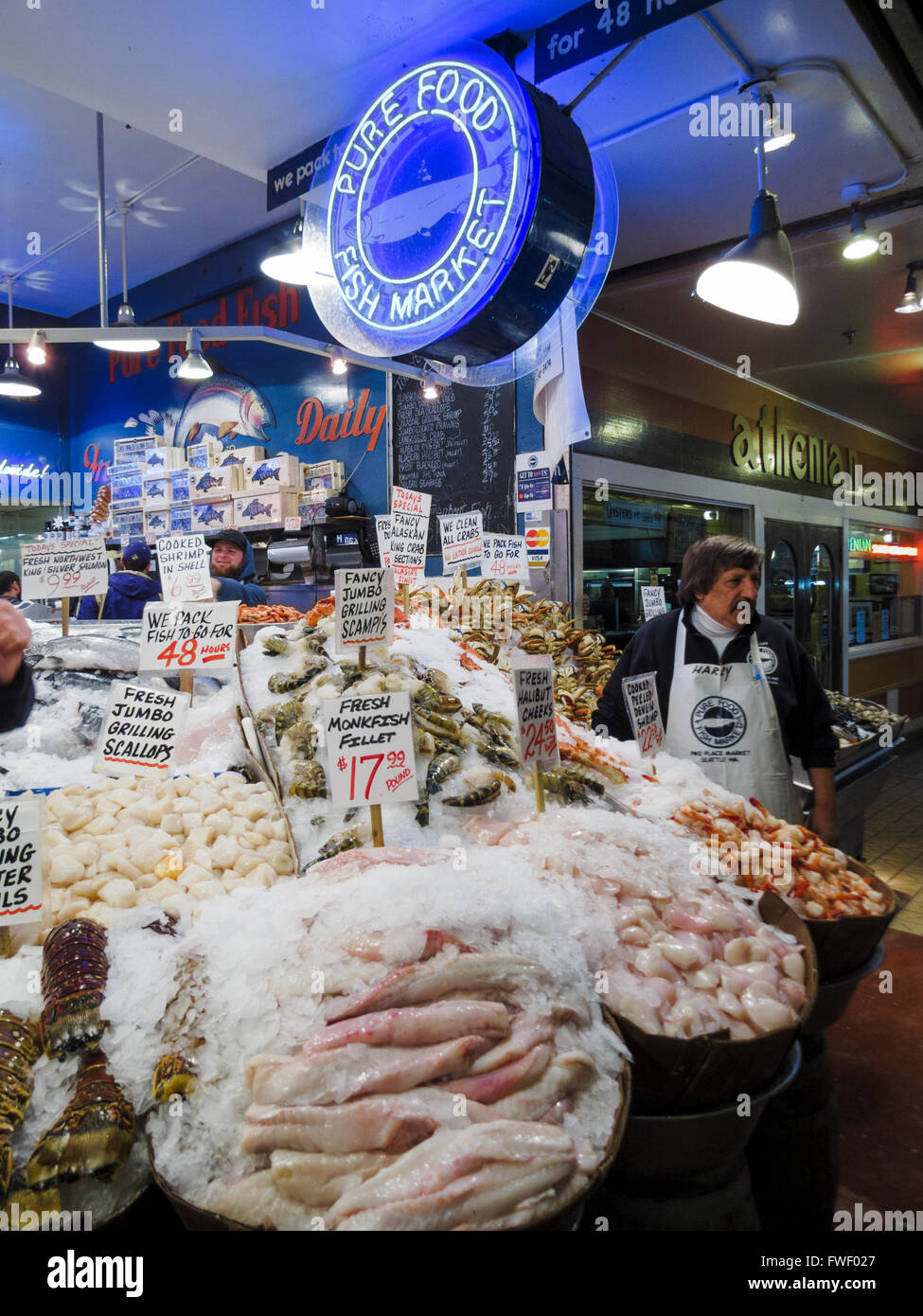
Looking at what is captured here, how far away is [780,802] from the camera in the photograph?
10.7ft

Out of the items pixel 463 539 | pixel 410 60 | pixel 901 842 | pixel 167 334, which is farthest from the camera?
pixel 901 842

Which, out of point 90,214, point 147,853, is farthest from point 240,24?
point 90,214

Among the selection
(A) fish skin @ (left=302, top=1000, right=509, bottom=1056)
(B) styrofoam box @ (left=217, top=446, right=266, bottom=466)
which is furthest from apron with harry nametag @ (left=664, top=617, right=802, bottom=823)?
(B) styrofoam box @ (left=217, top=446, right=266, bottom=466)

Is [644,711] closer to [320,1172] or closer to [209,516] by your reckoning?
[320,1172]

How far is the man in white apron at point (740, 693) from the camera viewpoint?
10.7ft

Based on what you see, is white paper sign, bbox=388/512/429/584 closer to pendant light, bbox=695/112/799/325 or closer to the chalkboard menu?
pendant light, bbox=695/112/799/325

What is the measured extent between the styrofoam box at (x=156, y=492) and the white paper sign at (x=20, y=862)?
8197 millimetres

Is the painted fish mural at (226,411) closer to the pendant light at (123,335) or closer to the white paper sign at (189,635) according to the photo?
the pendant light at (123,335)

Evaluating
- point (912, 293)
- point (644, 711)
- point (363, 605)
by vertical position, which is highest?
point (912, 293)

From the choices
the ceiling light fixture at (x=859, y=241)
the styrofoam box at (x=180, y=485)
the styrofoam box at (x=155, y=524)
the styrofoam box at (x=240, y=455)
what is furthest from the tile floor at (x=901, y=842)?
the styrofoam box at (x=155, y=524)

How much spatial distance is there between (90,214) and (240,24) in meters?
5.25

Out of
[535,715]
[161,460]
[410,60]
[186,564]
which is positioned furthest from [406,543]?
[161,460]

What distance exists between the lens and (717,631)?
339 centimetres

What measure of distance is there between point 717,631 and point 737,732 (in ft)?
1.48
